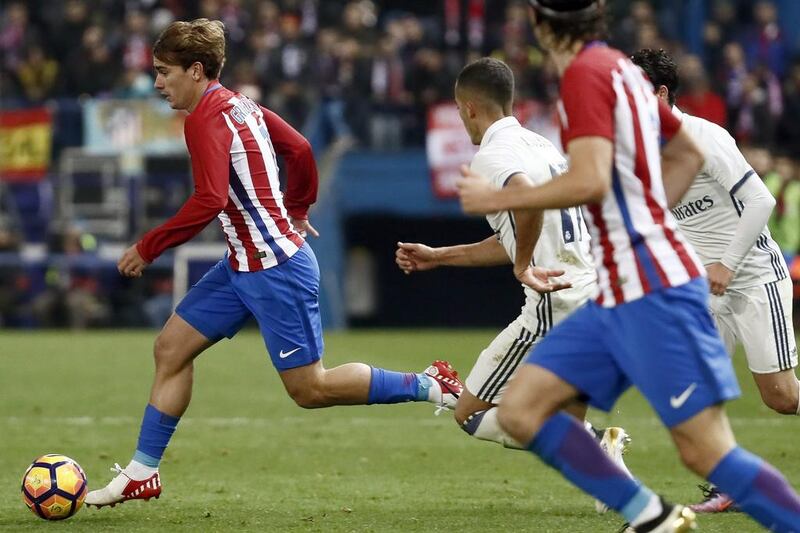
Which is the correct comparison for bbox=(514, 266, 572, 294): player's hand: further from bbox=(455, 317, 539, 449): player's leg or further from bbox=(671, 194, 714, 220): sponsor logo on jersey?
bbox=(671, 194, 714, 220): sponsor logo on jersey

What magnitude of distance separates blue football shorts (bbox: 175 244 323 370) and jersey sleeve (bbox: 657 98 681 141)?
2.31m

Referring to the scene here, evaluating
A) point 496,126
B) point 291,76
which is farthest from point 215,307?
point 291,76

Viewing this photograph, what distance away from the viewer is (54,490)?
262 inches

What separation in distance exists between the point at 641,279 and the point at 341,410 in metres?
7.18

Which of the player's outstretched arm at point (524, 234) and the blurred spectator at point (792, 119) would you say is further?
the blurred spectator at point (792, 119)

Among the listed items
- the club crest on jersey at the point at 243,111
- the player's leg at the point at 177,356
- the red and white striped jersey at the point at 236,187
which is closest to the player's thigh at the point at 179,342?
the player's leg at the point at 177,356

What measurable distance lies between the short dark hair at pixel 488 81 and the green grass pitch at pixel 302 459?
2.01 m

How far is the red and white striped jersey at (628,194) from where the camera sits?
190 inches

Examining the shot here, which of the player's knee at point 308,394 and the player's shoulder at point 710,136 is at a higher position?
the player's shoulder at point 710,136

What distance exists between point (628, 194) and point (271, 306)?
8.32 feet

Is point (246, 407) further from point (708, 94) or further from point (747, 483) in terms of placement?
point (708, 94)

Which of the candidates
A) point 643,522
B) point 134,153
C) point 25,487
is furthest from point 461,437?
point 134,153

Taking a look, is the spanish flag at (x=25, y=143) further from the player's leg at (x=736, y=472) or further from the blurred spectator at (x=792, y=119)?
the player's leg at (x=736, y=472)

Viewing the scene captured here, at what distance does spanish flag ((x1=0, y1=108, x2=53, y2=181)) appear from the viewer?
21.9 meters
